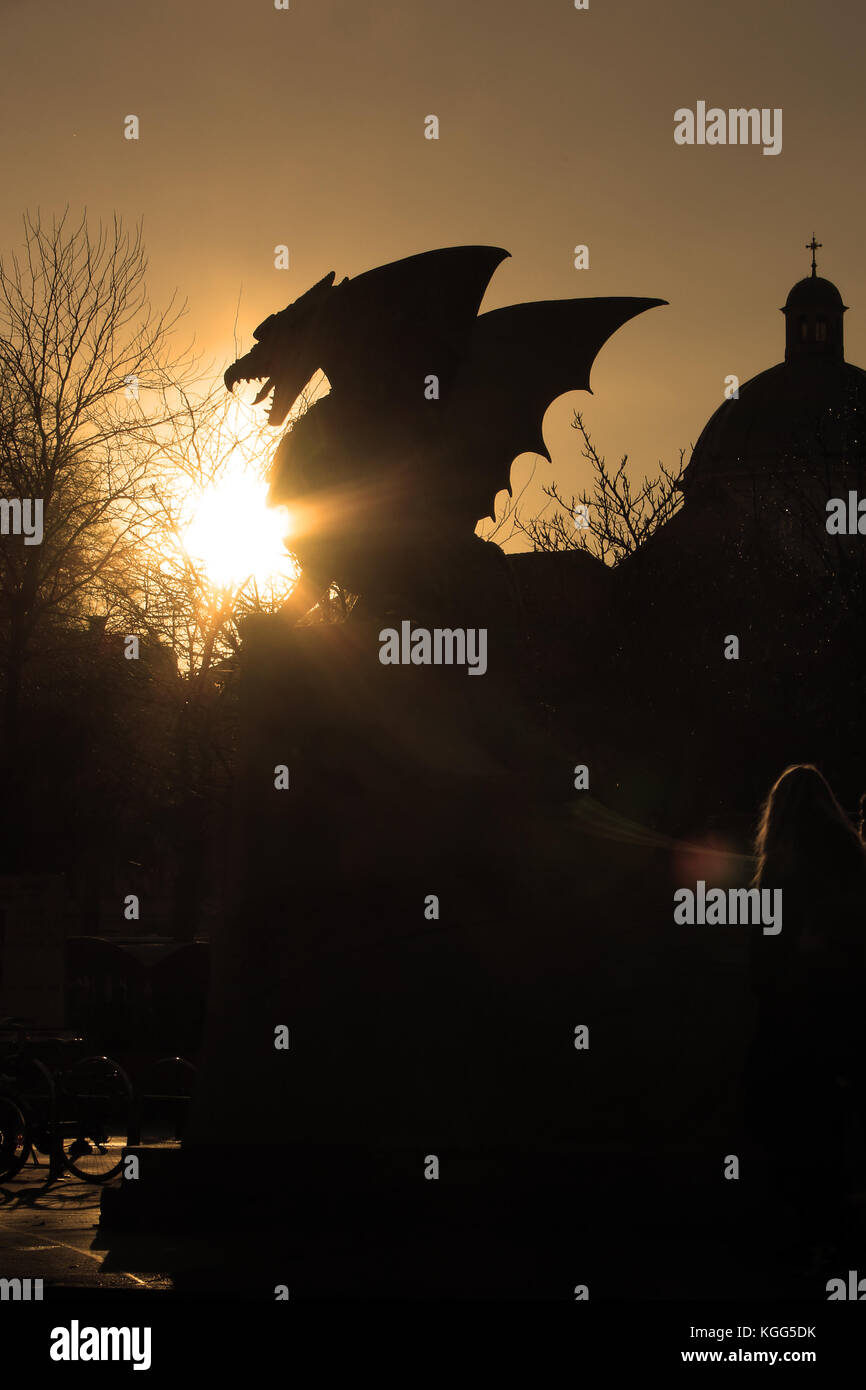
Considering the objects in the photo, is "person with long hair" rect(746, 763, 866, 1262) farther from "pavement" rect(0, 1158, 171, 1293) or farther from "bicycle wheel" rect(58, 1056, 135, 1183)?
"bicycle wheel" rect(58, 1056, 135, 1183)

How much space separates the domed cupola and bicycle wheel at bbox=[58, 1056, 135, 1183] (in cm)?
6414

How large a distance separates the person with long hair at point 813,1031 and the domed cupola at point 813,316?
70.3 m

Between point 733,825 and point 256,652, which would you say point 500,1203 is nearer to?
point 256,652

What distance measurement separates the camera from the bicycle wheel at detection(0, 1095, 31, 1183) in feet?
36.2

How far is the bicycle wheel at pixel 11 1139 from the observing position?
36.2 ft

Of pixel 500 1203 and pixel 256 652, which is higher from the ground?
pixel 256 652

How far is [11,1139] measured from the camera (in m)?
11.1

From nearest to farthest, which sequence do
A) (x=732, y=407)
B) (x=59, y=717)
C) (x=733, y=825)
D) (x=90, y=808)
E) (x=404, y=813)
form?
(x=404, y=813) < (x=733, y=825) < (x=59, y=717) < (x=90, y=808) < (x=732, y=407)

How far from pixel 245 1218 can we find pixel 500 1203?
1.12 metres

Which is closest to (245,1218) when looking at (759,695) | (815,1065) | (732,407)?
(815,1065)

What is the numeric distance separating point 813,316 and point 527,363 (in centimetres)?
6654

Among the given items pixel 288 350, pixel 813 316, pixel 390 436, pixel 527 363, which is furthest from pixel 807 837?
pixel 813 316

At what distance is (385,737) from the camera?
316 inches

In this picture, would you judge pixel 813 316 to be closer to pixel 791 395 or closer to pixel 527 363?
pixel 791 395
